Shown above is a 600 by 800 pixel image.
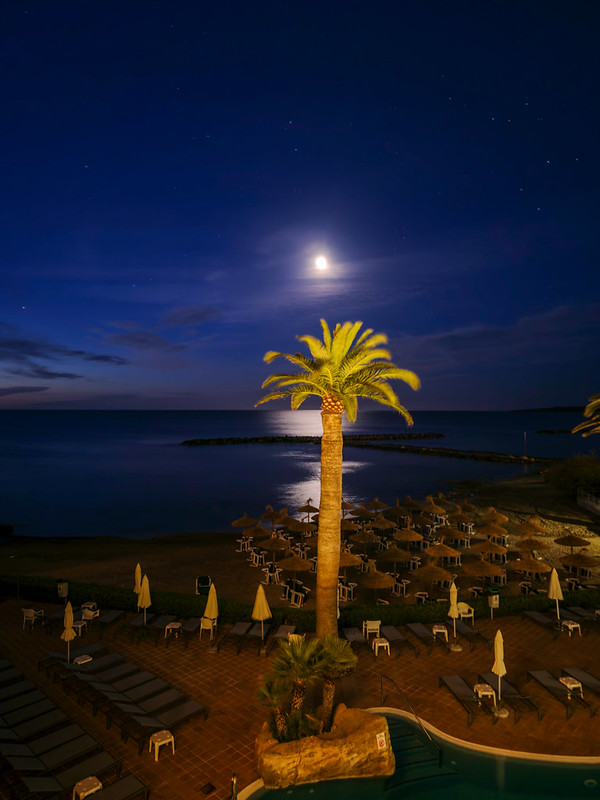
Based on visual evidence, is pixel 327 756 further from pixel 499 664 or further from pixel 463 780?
pixel 499 664

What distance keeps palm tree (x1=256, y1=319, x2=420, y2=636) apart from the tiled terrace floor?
2.23 metres

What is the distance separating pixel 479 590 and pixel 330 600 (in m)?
9.92

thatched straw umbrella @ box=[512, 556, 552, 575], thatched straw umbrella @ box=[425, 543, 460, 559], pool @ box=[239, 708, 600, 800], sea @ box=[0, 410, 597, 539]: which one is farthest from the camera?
sea @ box=[0, 410, 597, 539]

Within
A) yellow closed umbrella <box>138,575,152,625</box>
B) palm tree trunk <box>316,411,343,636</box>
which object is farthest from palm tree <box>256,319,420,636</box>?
yellow closed umbrella <box>138,575,152,625</box>

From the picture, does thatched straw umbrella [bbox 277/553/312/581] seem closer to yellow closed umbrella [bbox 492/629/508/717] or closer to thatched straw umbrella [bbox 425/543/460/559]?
thatched straw umbrella [bbox 425/543/460/559]

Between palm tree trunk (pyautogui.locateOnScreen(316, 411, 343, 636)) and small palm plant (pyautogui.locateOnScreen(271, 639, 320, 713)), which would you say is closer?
small palm plant (pyautogui.locateOnScreen(271, 639, 320, 713))

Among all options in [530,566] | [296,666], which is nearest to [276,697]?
[296,666]

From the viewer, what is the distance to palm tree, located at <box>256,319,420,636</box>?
1173cm

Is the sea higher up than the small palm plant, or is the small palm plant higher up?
the small palm plant

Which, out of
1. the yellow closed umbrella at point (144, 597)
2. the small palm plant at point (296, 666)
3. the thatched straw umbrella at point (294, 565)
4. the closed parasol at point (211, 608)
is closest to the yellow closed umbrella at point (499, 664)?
the small palm plant at point (296, 666)

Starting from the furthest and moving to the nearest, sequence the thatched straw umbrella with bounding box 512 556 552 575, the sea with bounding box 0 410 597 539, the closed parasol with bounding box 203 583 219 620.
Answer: the sea with bounding box 0 410 597 539
the thatched straw umbrella with bounding box 512 556 552 575
the closed parasol with bounding box 203 583 219 620

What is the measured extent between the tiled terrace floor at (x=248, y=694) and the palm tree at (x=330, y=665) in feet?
5.11

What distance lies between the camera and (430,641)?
13273mm

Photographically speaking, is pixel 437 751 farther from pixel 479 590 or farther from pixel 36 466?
pixel 36 466
